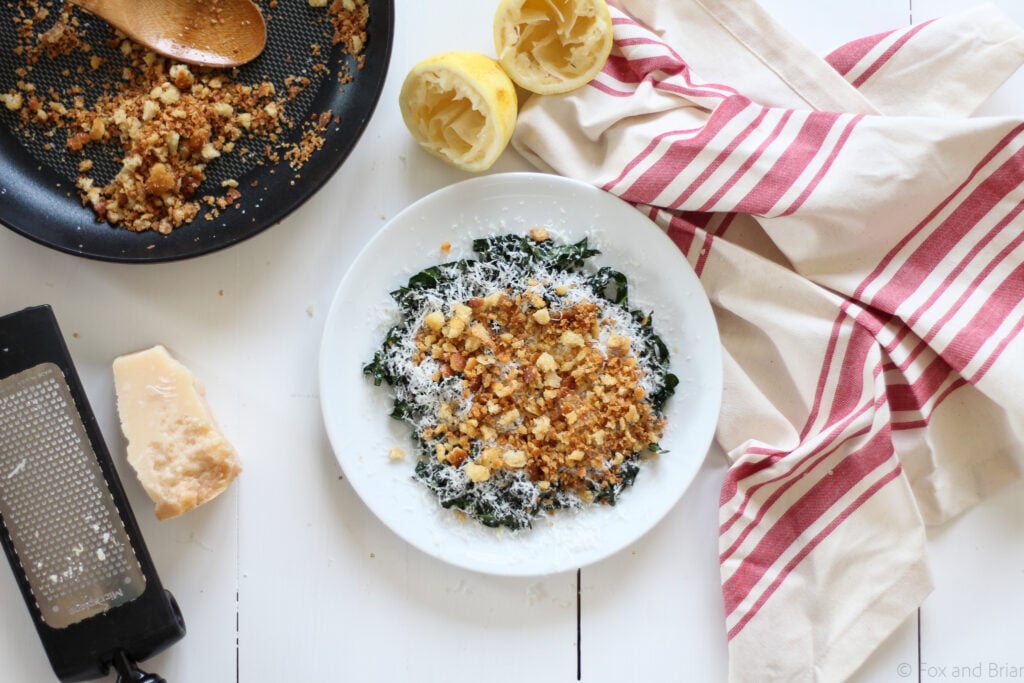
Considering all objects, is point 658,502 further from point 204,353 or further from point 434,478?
point 204,353

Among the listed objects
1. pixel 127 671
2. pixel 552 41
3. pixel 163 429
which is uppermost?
pixel 552 41

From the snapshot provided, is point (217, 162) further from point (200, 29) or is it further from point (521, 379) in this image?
point (521, 379)

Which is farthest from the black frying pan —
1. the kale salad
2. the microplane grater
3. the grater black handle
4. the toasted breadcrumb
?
the grater black handle

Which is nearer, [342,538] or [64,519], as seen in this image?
[64,519]

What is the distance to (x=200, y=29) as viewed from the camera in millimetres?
1318

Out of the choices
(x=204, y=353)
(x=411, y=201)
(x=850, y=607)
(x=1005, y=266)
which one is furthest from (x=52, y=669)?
(x=1005, y=266)

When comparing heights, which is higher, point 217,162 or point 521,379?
point 217,162

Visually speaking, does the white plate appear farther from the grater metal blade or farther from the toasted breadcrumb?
the grater metal blade

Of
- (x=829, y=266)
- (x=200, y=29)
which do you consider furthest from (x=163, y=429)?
(x=829, y=266)

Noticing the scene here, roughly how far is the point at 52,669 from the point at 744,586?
1.13 meters

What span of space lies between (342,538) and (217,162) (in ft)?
2.12

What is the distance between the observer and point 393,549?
1.41 meters

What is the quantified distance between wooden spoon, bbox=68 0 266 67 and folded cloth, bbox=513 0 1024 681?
0.45m

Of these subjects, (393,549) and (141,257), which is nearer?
(141,257)
